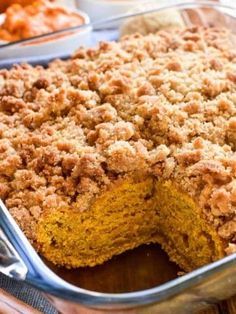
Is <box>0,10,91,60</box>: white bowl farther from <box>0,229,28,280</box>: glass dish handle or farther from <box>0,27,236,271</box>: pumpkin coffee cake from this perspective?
<box>0,229,28,280</box>: glass dish handle

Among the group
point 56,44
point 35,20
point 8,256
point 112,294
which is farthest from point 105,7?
point 112,294

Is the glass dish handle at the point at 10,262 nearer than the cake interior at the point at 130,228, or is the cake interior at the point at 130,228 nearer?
the glass dish handle at the point at 10,262

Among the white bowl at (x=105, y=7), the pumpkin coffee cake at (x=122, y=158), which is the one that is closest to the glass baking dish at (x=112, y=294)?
the pumpkin coffee cake at (x=122, y=158)

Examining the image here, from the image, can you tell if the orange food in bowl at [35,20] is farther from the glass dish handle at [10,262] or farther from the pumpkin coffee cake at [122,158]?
the glass dish handle at [10,262]

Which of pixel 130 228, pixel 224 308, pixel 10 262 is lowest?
pixel 224 308

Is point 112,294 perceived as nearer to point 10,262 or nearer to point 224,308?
point 10,262

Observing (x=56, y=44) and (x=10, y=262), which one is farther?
(x=56, y=44)

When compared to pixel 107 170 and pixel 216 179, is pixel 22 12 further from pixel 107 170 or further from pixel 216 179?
pixel 216 179
